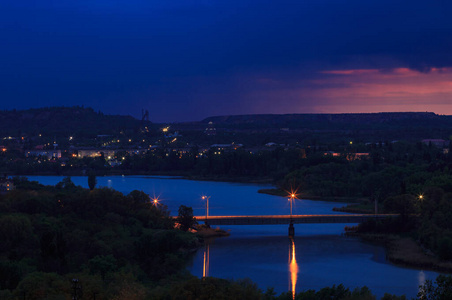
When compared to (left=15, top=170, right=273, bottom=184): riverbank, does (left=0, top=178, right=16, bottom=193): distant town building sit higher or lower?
higher

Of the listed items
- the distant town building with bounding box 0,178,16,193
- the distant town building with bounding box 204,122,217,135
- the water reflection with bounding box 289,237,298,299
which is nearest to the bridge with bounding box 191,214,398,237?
the water reflection with bounding box 289,237,298,299

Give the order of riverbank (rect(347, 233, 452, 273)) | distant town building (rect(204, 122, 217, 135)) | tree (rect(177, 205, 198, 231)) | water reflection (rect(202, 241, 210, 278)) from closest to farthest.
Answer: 1. water reflection (rect(202, 241, 210, 278))
2. riverbank (rect(347, 233, 452, 273))
3. tree (rect(177, 205, 198, 231))
4. distant town building (rect(204, 122, 217, 135))

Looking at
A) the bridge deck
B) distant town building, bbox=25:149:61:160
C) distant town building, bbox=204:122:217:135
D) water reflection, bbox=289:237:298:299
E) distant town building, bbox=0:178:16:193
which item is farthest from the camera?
distant town building, bbox=204:122:217:135

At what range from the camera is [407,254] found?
29.1m

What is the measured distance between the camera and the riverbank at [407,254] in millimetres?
26909

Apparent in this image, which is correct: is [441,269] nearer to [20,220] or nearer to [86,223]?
[86,223]

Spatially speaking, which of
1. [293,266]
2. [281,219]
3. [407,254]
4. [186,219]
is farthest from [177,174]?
[293,266]

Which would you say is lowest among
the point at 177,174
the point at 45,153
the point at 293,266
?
the point at 293,266

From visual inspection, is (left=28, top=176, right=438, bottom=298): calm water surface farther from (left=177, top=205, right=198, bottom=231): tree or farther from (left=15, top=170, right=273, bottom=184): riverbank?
(left=15, top=170, right=273, bottom=184): riverbank

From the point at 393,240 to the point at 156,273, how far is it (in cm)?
1379

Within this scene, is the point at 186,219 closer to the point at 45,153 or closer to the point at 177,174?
the point at 177,174

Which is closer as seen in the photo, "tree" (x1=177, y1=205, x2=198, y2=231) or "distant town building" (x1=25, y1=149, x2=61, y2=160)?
"tree" (x1=177, y1=205, x2=198, y2=231)

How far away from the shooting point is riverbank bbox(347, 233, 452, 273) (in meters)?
26.9

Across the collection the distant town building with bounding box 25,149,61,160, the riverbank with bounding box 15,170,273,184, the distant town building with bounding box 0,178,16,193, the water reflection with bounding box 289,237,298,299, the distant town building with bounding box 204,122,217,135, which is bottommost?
the water reflection with bounding box 289,237,298,299
